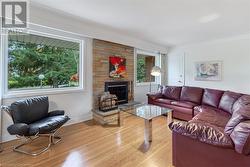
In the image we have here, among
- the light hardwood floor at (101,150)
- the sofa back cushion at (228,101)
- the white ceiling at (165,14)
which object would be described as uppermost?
the white ceiling at (165,14)

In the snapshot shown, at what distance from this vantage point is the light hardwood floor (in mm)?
2074

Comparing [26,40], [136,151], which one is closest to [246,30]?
[136,151]

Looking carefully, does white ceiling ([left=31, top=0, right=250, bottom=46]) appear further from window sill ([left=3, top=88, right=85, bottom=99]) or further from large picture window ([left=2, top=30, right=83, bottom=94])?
window sill ([left=3, top=88, right=85, bottom=99])

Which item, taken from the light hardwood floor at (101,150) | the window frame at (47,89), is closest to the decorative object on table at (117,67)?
the window frame at (47,89)

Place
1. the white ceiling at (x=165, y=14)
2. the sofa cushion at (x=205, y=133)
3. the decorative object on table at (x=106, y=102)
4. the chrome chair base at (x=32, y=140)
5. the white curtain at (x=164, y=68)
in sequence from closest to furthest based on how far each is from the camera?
the sofa cushion at (x=205, y=133)
the chrome chair base at (x=32, y=140)
the white ceiling at (x=165, y=14)
the decorative object on table at (x=106, y=102)
the white curtain at (x=164, y=68)

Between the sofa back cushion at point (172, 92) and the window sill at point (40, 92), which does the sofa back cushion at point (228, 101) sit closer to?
the sofa back cushion at point (172, 92)

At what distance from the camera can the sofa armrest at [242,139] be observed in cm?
137

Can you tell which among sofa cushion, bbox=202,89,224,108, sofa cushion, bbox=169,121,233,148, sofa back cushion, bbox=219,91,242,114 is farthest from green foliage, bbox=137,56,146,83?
sofa cushion, bbox=169,121,233,148

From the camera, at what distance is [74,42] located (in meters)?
3.81

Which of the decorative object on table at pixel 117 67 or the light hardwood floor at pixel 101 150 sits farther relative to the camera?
the decorative object on table at pixel 117 67

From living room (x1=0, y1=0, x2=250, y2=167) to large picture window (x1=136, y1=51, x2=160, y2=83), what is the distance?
0.34m

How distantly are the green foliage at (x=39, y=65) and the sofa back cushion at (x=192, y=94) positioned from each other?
3.21 meters

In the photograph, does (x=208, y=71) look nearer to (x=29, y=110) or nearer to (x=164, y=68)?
(x=164, y=68)

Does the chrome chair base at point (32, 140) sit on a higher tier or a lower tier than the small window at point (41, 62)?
lower
